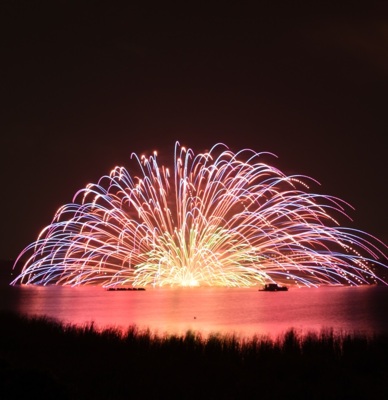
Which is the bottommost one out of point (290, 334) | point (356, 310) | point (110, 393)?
point (110, 393)

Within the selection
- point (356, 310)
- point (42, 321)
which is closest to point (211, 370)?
point (42, 321)

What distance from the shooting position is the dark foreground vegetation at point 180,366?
1304 cm

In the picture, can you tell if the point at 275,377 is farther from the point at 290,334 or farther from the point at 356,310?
the point at 356,310

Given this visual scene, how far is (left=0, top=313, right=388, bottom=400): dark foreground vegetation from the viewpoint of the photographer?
13039 mm

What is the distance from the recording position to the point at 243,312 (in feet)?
161

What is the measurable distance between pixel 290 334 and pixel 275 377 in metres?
5.59

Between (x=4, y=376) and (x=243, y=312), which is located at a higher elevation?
(x=243, y=312)

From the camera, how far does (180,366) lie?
16.6 metres

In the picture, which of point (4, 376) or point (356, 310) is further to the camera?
point (356, 310)

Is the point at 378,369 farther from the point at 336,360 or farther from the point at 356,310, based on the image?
the point at 356,310

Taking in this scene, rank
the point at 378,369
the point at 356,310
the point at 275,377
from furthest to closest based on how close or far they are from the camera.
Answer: the point at 356,310, the point at 378,369, the point at 275,377

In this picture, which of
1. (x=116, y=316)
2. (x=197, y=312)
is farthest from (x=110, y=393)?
(x=197, y=312)

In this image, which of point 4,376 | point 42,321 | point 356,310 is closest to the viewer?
point 4,376

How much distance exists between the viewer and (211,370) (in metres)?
16.1
